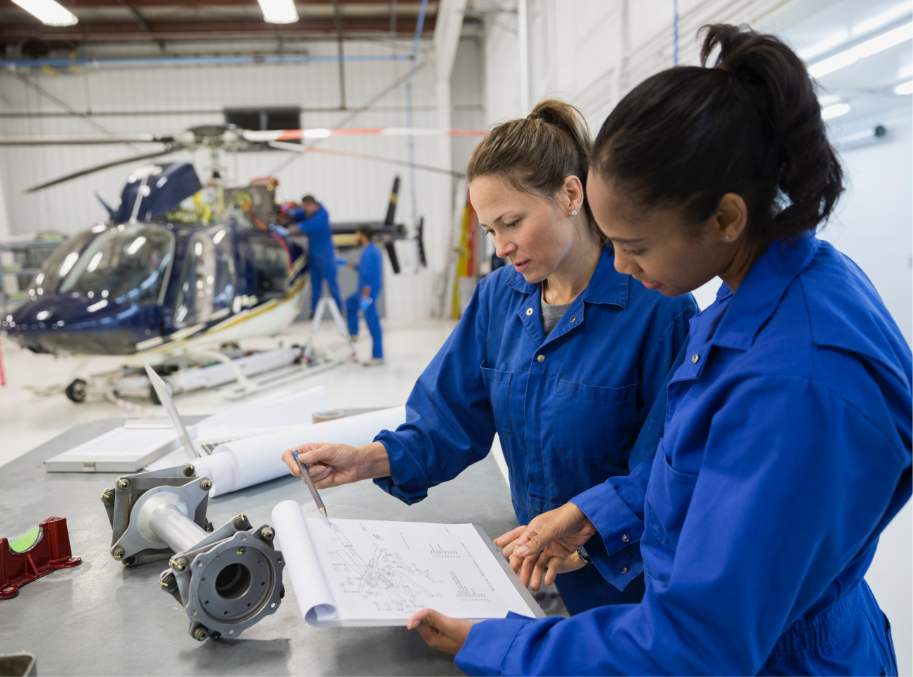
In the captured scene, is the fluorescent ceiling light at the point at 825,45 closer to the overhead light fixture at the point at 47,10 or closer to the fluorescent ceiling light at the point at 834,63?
the fluorescent ceiling light at the point at 834,63

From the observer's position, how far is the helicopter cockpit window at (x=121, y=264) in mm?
4656

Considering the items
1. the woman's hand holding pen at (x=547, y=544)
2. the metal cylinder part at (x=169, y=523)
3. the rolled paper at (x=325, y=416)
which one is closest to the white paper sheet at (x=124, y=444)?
the rolled paper at (x=325, y=416)

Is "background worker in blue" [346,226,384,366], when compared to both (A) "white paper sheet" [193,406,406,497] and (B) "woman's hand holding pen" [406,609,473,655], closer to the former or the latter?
(A) "white paper sheet" [193,406,406,497]

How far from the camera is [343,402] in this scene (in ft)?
16.0

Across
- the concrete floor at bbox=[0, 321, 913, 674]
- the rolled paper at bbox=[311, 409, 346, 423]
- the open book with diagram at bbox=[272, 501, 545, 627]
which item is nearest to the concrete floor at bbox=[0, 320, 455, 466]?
the concrete floor at bbox=[0, 321, 913, 674]

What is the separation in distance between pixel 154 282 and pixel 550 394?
4528 mm

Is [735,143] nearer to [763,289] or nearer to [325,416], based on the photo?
[763,289]

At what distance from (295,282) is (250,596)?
5947 mm

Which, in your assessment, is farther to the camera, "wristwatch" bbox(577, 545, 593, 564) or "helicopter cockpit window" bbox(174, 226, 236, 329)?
"helicopter cockpit window" bbox(174, 226, 236, 329)

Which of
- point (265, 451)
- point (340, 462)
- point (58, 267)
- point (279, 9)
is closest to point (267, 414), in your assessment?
point (265, 451)

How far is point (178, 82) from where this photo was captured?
11078 mm

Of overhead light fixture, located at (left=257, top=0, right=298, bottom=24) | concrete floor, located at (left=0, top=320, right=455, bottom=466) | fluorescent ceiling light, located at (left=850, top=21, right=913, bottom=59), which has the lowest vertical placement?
concrete floor, located at (left=0, top=320, right=455, bottom=466)

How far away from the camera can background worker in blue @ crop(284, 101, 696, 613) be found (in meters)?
1.09

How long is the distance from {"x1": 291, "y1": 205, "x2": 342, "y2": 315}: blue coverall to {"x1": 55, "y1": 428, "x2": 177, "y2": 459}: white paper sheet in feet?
17.3
